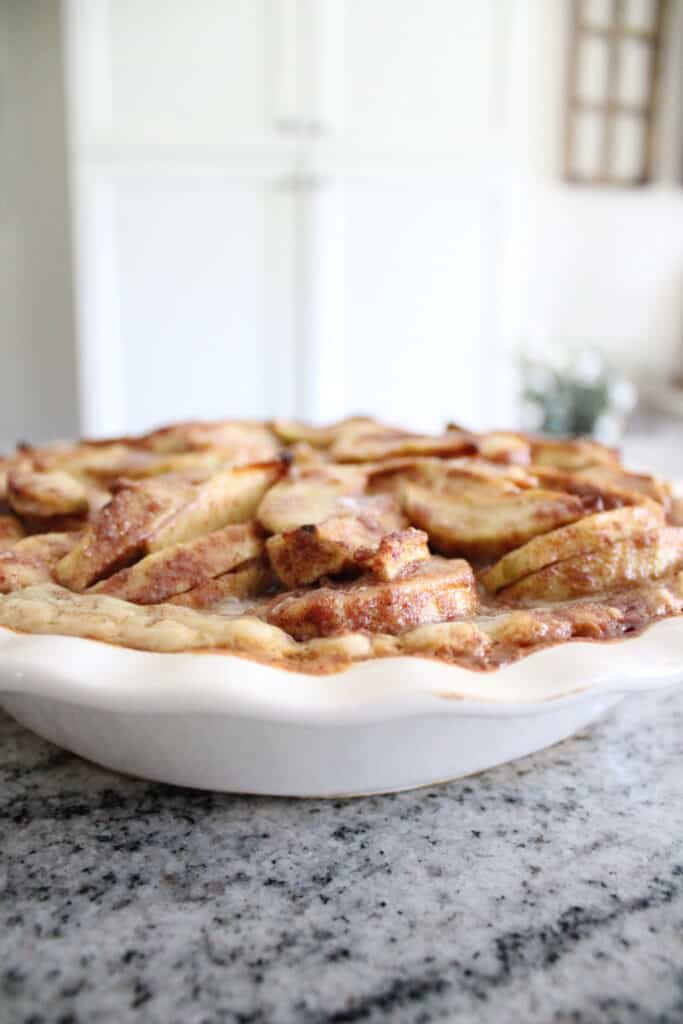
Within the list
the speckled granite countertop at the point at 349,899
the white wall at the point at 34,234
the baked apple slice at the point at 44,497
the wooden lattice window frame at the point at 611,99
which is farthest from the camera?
the wooden lattice window frame at the point at 611,99

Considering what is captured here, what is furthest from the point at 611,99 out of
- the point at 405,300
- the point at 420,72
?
the point at 405,300

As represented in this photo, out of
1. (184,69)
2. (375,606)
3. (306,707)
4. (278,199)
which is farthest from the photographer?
(278,199)

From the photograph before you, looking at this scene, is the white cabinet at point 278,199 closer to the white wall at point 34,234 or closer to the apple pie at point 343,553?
the white wall at point 34,234

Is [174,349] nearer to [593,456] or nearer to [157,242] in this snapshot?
[157,242]

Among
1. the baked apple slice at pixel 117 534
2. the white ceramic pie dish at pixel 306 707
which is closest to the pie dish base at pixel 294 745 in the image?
the white ceramic pie dish at pixel 306 707

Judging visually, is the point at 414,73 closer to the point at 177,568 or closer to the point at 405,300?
A: the point at 405,300

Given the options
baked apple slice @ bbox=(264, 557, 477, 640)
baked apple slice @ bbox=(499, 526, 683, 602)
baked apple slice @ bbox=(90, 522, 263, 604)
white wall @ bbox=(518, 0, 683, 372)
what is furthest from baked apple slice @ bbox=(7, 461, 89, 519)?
white wall @ bbox=(518, 0, 683, 372)
